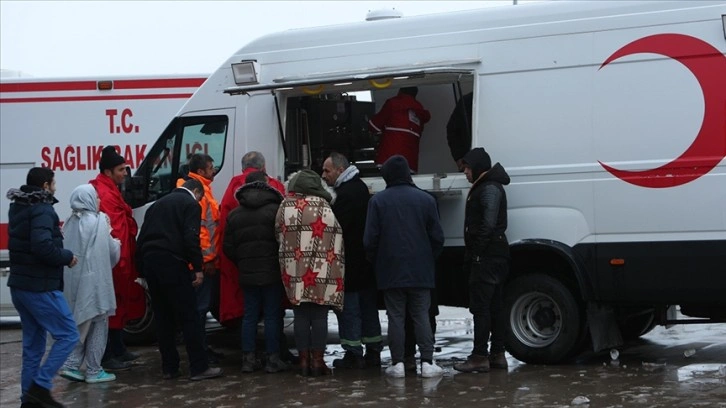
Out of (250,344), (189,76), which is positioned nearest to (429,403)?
(250,344)

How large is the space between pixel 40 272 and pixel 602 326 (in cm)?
459

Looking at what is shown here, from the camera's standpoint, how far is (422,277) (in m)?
9.53

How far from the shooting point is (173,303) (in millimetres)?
9797

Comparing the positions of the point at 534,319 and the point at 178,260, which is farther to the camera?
the point at 534,319

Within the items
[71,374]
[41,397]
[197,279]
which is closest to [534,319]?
[197,279]

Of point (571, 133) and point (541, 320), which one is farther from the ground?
point (571, 133)

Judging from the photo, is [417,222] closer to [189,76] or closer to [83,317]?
[83,317]

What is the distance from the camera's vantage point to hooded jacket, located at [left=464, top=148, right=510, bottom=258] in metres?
9.60

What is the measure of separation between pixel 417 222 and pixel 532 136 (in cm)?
123

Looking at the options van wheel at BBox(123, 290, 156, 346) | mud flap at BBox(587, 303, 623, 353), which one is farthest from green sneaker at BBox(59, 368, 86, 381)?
mud flap at BBox(587, 303, 623, 353)

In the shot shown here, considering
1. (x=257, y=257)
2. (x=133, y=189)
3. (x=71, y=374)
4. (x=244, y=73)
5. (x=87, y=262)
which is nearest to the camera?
(x=87, y=262)

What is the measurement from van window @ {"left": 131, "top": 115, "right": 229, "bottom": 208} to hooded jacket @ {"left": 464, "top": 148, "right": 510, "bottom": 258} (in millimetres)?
2912

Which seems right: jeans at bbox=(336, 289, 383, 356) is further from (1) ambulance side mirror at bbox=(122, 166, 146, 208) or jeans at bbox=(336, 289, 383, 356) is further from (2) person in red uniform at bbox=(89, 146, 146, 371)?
(1) ambulance side mirror at bbox=(122, 166, 146, 208)

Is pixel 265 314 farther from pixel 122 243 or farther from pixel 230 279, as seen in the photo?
pixel 122 243
